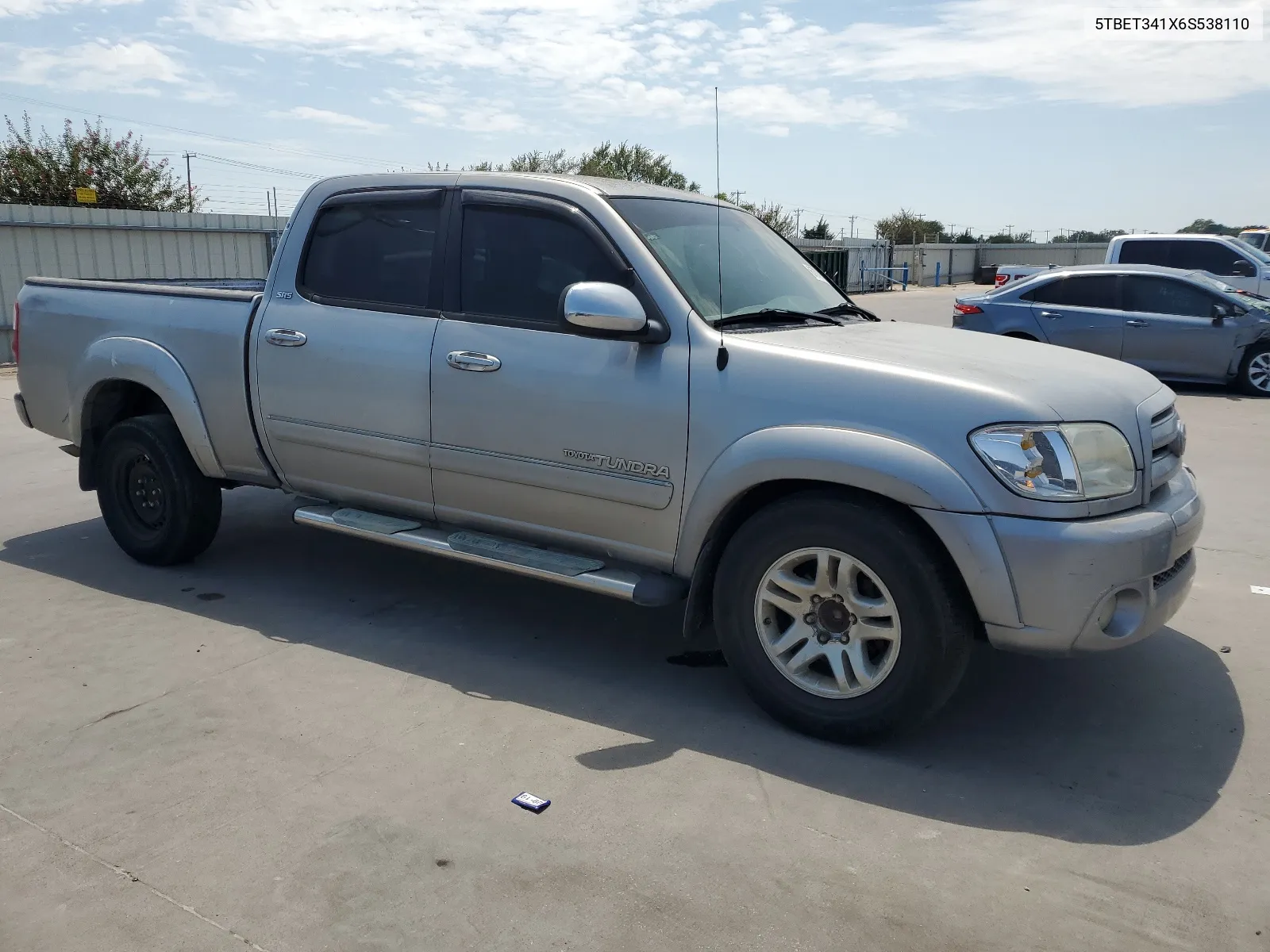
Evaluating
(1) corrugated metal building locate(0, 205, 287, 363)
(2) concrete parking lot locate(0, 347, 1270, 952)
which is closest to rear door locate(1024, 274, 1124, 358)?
(2) concrete parking lot locate(0, 347, 1270, 952)

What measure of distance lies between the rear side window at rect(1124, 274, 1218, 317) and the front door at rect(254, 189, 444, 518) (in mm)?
10308

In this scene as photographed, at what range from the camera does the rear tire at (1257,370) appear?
487 inches

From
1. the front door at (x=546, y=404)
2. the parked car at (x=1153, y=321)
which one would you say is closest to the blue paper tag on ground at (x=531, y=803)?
the front door at (x=546, y=404)

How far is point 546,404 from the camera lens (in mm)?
4273

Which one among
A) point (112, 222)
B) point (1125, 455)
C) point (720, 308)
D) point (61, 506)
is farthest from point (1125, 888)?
point (112, 222)

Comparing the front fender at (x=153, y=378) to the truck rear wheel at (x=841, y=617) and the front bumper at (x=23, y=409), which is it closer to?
the front bumper at (x=23, y=409)

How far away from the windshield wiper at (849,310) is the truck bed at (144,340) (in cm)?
269

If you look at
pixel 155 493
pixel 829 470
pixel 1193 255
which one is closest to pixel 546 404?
pixel 829 470

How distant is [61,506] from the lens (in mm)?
7238

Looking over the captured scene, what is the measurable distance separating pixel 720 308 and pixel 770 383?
0.54m

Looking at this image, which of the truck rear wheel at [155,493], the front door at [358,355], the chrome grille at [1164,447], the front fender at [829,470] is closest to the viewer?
the front fender at [829,470]

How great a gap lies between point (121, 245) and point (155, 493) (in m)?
12.7

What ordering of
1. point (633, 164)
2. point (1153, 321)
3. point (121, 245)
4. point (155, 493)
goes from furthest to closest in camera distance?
1. point (633, 164)
2. point (121, 245)
3. point (1153, 321)
4. point (155, 493)

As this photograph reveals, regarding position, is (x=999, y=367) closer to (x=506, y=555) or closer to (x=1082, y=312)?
(x=506, y=555)
